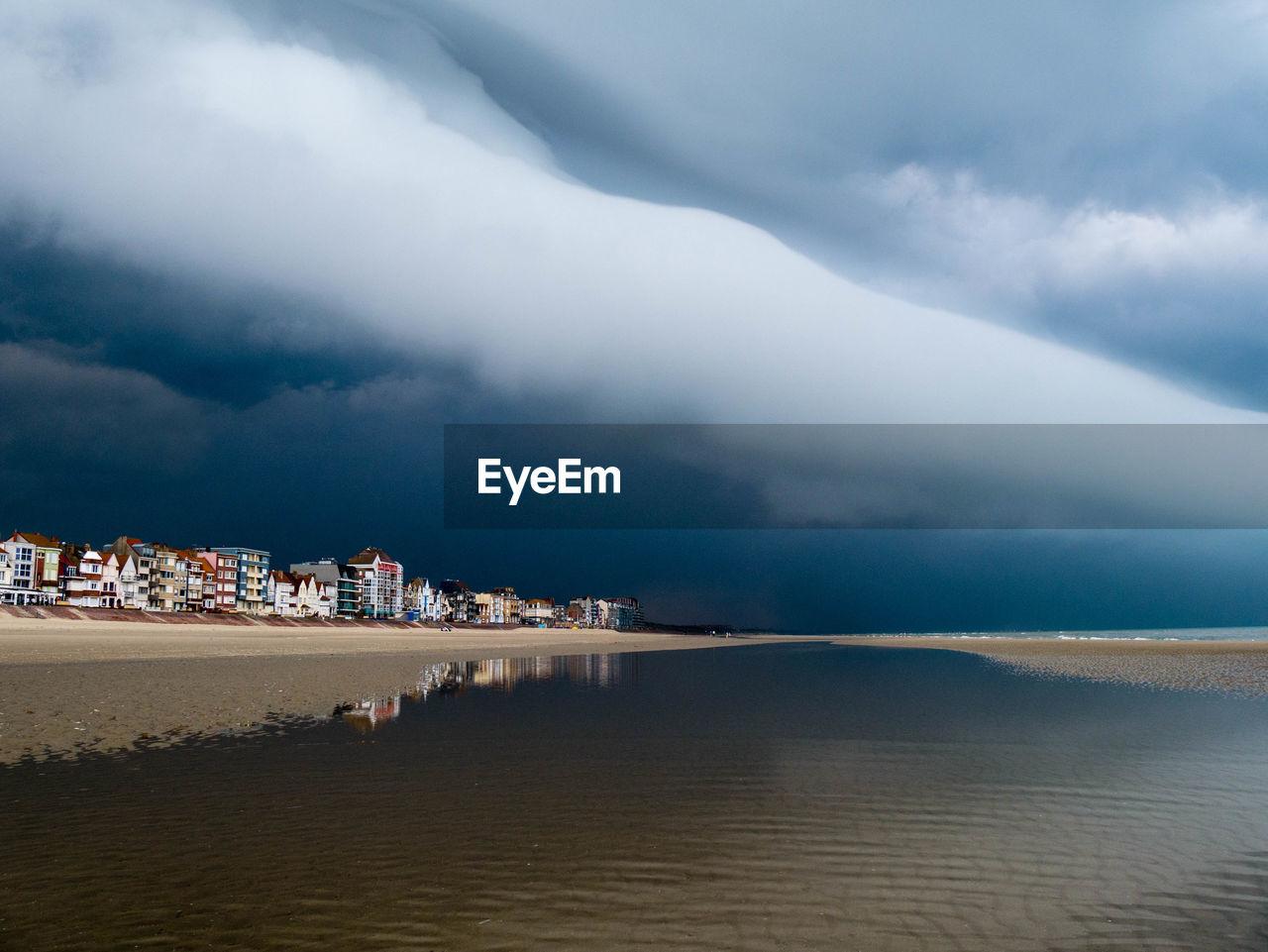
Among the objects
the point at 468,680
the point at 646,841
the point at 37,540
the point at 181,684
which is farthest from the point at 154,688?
the point at 37,540

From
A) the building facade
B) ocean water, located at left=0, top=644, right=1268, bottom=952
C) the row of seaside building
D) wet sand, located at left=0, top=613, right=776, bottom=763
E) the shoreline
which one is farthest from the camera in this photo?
the building facade

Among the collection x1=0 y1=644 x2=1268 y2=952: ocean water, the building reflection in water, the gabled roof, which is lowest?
the building reflection in water

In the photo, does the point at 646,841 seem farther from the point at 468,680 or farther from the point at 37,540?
the point at 37,540

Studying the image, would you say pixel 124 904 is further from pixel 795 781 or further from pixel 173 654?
pixel 173 654

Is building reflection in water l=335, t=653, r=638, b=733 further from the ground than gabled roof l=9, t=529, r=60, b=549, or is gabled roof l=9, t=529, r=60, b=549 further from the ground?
gabled roof l=9, t=529, r=60, b=549

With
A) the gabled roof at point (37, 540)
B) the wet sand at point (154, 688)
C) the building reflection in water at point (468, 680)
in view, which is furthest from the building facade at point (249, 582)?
the building reflection in water at point (468, 680)

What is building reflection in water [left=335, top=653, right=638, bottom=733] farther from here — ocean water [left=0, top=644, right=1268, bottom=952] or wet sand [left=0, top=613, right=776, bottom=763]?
ocean water [left=0, top=644, right=1268, bottom=952]

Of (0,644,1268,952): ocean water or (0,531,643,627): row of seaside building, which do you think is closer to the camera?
(0,644,1268,952): ocean water

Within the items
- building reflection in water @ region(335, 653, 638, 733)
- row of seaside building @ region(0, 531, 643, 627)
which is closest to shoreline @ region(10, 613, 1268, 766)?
building reflection in water @ region(335, 653, 638, 733)
